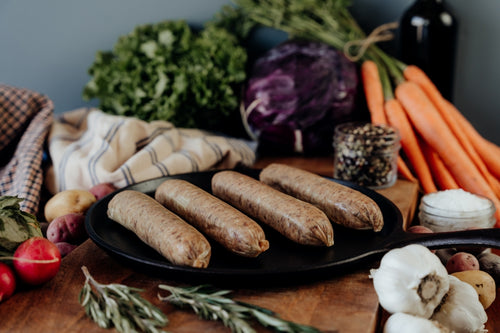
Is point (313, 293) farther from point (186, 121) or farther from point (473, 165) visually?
point (186, 121)

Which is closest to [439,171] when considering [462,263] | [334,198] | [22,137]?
[462,263]

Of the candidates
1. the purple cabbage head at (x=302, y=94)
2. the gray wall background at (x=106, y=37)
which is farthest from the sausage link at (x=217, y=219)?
the gray wall background at (x=106, y=37)

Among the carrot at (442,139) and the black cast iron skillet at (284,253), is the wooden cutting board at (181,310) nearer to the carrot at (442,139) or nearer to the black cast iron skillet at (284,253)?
the black cast iron skillet at (284,253)

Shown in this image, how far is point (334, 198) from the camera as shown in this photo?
1311 millimetres

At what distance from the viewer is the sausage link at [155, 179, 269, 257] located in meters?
1.13

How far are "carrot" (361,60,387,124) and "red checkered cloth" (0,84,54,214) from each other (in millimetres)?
1292

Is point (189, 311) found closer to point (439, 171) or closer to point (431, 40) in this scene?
point (439, 171)

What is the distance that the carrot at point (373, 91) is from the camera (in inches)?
79.0

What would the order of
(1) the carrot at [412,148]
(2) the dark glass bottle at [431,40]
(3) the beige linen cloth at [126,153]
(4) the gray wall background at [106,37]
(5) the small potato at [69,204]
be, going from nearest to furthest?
1. (5) the small potato at [69,204]
2. (3) the beige linen cloth at [126,153]
3. (1) the carrot at [412,148]
4. (2) the dark glass bottle at [431,40]
5. (4) the gray wall background at [106,37]

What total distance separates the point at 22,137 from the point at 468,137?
1.76 m

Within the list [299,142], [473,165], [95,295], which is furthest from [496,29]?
[95,295]

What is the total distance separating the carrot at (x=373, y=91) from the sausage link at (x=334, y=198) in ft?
2.16

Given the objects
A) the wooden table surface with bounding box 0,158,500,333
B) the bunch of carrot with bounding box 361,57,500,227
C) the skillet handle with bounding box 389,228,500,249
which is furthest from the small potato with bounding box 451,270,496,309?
the bunch of carrot with bounding box 361,57,500,227

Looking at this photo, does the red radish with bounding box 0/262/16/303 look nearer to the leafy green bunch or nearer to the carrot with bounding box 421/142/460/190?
the leafy green bunch
